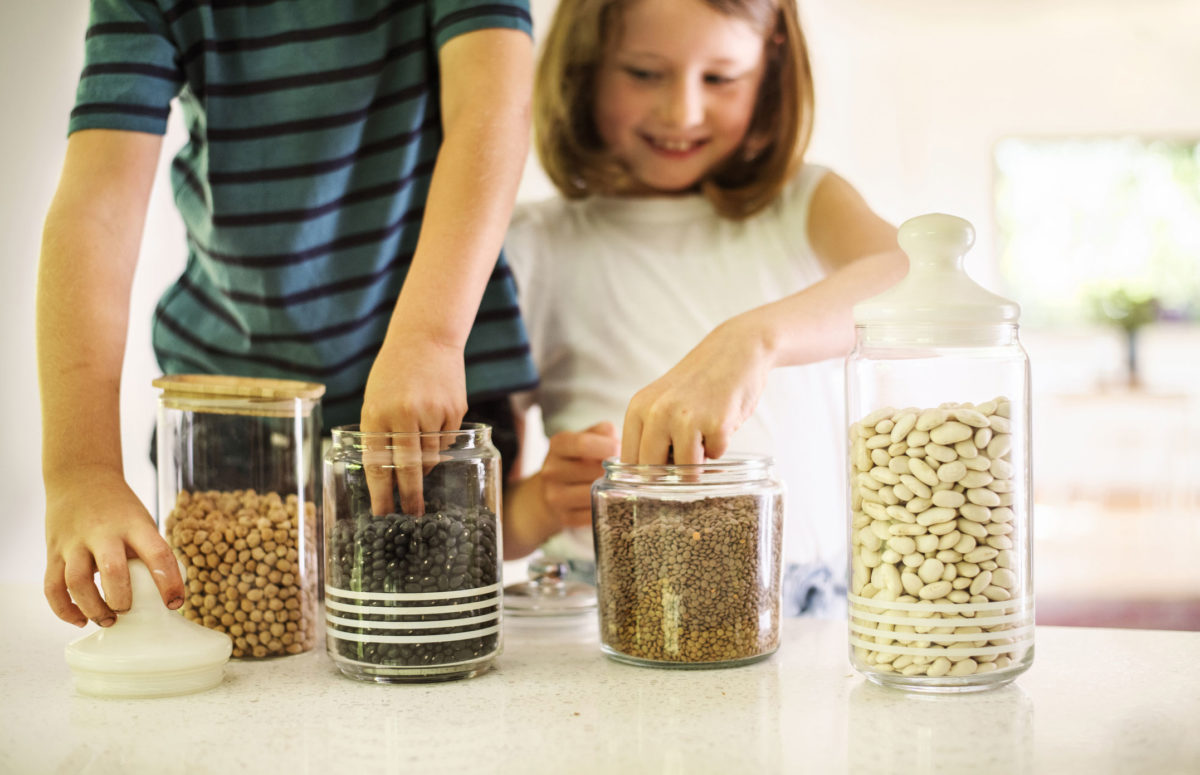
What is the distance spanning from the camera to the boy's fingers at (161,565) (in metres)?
0.63

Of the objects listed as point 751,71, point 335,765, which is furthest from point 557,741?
point 751,71

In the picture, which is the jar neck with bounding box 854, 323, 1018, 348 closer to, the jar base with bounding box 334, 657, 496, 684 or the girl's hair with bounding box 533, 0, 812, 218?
the jar base with bounding box 334, 657, 496, 684

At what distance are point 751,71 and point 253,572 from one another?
0.76 metres

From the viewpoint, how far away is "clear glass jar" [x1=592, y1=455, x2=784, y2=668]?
0.63m

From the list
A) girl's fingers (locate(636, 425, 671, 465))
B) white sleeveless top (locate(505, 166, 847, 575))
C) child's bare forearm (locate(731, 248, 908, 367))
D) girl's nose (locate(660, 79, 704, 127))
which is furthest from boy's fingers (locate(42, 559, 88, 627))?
girl's nose (locate(660, 79, 704, 127))

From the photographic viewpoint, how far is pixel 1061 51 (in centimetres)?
520

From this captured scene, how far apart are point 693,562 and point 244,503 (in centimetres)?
30

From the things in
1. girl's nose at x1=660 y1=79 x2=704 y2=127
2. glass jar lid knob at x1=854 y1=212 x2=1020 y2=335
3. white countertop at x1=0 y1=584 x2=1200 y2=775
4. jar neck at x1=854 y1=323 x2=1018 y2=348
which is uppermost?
girl's nose at x1=660 y1=79 x2=704 y2=127

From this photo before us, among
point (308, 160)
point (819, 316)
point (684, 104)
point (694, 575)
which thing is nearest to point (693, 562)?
point (694, 575)

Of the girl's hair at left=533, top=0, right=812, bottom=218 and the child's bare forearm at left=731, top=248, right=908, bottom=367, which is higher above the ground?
the girl's hair at left=533, top=0, right=812, bottom=218

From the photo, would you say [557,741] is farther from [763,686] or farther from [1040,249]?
[1040,249]

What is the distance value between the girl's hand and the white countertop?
0.13 meters

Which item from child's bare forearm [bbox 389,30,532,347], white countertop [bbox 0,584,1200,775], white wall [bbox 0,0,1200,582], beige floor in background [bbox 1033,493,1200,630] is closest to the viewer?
white countertop [bbox 0,584,1200,775]

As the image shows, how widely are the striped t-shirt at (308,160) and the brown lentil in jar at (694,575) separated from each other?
0.38m
